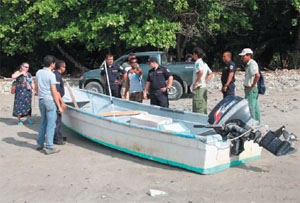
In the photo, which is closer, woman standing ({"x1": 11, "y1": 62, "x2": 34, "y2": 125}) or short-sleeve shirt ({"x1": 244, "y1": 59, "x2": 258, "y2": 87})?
short-sleeve shirt ({"x1": 244, "y1": 59, "x2": 258, "y2": 87})

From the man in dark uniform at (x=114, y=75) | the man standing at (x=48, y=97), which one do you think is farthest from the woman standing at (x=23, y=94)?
the man standing at (x=48, y=97)

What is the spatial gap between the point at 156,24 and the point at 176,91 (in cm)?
317

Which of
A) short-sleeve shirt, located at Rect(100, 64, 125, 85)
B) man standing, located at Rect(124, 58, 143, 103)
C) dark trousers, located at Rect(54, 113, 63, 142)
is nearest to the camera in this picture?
dark trousers, located at Rect(54, 113, 63, 142)

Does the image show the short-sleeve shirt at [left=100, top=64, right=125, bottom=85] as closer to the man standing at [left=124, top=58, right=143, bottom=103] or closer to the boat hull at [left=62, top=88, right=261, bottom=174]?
the man standing at [left=124, top=58, right=143, bottom=103]

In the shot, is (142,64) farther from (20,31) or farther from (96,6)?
(20,31)

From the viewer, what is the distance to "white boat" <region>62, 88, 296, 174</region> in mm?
5551

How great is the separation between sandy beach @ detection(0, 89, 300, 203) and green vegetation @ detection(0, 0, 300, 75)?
8.25 metres

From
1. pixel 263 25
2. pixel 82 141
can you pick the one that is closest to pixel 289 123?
pixel 82 141

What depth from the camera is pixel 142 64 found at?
1337cm

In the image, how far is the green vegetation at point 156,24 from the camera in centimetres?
1474

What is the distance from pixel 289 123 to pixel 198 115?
121 inches

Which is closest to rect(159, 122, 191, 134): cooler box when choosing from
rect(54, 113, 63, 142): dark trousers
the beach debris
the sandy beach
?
the sandy beach

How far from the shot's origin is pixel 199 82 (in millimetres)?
7570

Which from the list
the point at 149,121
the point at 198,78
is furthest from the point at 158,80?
the point at 149,121
